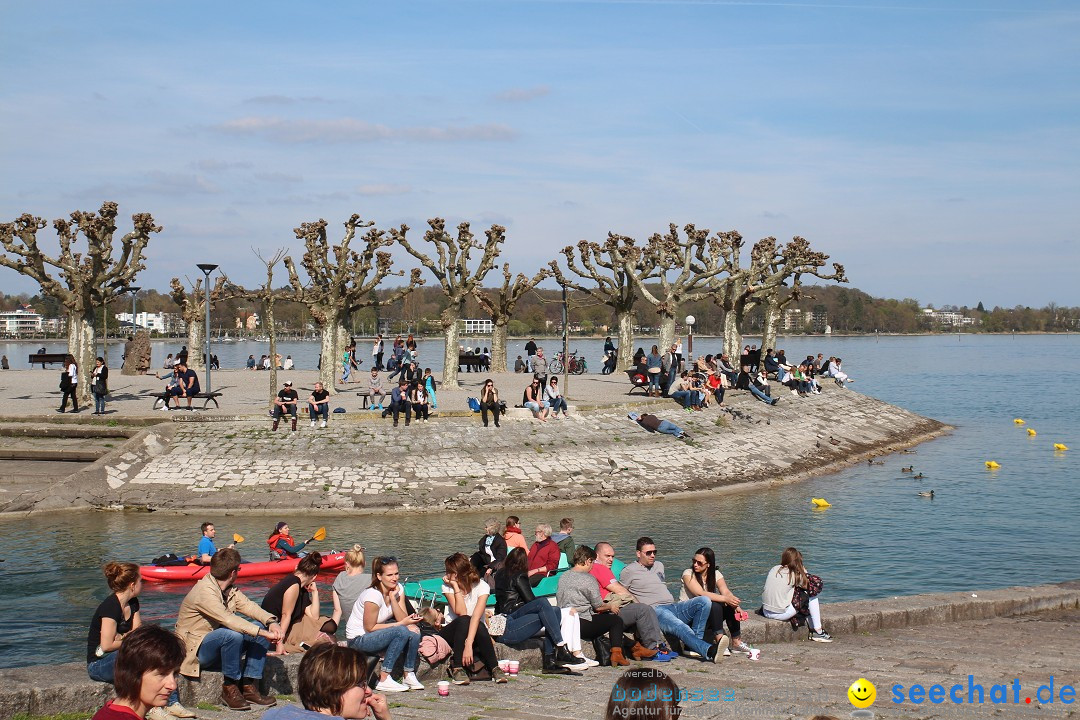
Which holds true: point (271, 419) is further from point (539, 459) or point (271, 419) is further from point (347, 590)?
point (347, 590)

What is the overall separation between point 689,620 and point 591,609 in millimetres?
1105

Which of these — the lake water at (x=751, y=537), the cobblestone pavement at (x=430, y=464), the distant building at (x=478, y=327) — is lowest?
the lake water at (x=751, y=537)

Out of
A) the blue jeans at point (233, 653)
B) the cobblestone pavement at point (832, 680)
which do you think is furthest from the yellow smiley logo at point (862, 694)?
the blue jeans at point (233, 653)

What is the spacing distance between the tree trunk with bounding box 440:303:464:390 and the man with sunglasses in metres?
24.5

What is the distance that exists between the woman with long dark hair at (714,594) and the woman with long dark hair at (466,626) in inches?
93.7

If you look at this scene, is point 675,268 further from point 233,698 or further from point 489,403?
point 233,698

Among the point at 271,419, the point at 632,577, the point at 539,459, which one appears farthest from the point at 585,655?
the point at 271,419

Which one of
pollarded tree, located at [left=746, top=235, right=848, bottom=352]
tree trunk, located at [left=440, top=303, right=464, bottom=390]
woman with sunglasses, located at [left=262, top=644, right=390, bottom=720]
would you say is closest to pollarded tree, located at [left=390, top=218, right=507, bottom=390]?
tree trunk, located at [left=440, top=303, right=464, bottom=390]

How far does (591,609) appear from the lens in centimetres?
1061

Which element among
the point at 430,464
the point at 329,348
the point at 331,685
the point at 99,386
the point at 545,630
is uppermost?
the point at 329,348

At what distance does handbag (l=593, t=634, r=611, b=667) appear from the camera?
10.5 m

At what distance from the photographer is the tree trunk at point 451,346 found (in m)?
35.6

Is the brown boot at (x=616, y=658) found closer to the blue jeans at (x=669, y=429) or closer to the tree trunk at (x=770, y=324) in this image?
the blue jeans at (x=669, y=429)

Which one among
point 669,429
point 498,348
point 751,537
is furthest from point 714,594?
point 498,348
